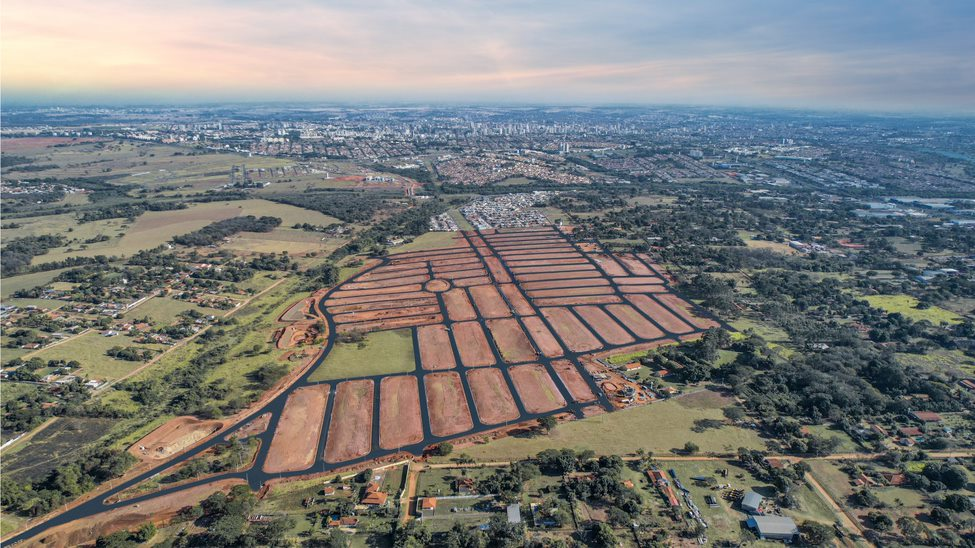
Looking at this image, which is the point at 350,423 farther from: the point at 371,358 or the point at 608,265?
the point at 608,265

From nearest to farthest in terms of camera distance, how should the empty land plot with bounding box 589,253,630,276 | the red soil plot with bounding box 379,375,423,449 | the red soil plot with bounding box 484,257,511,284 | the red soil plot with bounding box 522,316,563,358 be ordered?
1. the red soil plot with bounding box 379,375,423,449
2. the red soil plot with bounding box 522,316,563,358
3. the red soil plot with bounding box 484,257,511,284
4. the empty land plot with bounding box 589,253,630,276

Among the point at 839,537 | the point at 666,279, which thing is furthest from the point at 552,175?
the point at 839,537

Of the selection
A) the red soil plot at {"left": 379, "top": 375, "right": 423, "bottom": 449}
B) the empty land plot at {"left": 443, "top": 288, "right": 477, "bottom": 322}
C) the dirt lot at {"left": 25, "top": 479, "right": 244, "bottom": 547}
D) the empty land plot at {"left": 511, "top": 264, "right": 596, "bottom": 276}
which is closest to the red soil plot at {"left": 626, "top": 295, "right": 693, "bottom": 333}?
the empty land plot at {"left": 511, "top": 264, "right": 596, "bottom": 276}

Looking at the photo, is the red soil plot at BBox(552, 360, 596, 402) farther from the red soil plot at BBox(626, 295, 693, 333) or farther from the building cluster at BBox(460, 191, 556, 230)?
the building cluster at BBox(460, 191, 556, 230)

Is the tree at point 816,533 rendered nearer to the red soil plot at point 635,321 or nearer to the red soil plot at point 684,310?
the red soil plot at point 635,321

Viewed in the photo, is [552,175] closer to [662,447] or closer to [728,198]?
[728,198]
